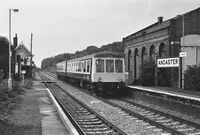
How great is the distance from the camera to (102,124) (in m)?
9.21

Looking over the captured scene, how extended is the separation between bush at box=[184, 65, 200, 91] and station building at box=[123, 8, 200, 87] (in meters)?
0.55

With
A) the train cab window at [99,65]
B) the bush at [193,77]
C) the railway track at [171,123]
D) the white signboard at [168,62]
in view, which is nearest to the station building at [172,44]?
the white signboard at [168,62]

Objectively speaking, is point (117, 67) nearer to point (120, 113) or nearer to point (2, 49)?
point (120, 113)

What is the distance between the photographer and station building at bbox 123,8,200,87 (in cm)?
1788

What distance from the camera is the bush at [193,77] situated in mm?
15945

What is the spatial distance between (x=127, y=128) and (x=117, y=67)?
380 inches

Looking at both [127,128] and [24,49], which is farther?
[24,49]

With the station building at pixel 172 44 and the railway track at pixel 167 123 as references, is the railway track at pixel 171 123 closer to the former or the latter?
the railway track at pixel 167 123

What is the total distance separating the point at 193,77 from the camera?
15.9 m

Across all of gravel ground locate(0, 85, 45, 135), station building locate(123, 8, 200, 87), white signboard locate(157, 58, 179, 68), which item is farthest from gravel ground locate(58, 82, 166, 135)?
Answer: station building locate(123, 8, 200, 87)

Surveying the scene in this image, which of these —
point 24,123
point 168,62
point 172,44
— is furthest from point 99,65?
point 24,123

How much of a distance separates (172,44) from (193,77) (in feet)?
23.6

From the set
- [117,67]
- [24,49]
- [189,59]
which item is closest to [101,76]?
[117,67]

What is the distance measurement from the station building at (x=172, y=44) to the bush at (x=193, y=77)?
549 millimetres
